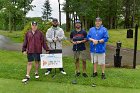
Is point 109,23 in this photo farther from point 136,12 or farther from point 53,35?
point 53,35

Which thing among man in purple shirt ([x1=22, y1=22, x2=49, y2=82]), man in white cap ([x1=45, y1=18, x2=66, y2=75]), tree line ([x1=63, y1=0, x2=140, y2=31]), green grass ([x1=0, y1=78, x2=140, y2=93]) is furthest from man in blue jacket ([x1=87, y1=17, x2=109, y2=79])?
tree line ([x1=63, y1=0, x2=140, y2=31])

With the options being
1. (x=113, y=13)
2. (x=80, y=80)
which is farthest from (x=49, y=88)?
(x=113, y=13)

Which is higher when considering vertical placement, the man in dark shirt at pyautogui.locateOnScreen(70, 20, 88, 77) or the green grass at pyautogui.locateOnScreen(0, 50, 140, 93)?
the man in dark shirt at pyautogui.locateOnScreen(70, 20, 88, 77)

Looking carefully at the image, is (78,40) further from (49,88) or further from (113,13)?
(113,13)

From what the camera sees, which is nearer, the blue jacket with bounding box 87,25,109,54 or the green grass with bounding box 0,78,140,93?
the green grass with bounding box 0,78,140,93

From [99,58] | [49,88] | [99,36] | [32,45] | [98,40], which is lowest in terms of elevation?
[49,88]

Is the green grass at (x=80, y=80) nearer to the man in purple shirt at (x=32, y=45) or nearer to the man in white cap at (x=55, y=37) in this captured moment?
the man in purple shirt at (x=32, y=45)

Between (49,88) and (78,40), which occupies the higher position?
(78,40)

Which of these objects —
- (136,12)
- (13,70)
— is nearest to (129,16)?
(136,12)

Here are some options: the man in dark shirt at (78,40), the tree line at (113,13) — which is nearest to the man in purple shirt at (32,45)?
the man in dark shirt at (78,40)

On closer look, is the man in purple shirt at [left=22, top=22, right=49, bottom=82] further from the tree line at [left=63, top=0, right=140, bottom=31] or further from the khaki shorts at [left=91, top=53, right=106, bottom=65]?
the tree line at [left=63, top=0, right=140, bottom=31]

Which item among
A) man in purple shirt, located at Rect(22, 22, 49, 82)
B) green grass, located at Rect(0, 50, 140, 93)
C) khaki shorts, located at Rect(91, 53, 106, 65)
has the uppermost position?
man in purple shirt, located at Rect(22, 22, 49, 82)

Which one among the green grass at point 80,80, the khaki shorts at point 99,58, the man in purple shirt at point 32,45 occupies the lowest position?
the green grass at point 80,80

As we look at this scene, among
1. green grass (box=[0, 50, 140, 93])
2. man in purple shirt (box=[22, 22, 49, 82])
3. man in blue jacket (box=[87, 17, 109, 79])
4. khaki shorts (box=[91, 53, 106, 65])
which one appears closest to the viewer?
green grass (box=[0, 50, 140, 93])
